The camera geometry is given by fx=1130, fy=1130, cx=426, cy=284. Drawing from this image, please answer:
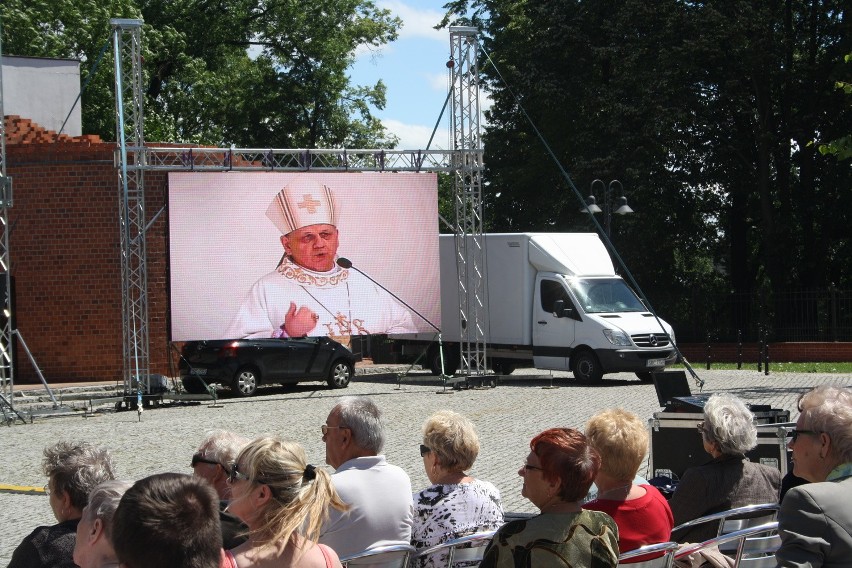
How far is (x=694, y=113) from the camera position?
113 feet

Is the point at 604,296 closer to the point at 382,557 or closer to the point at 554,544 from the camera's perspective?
the point at 382,557

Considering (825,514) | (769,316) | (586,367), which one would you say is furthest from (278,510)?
(769,316)

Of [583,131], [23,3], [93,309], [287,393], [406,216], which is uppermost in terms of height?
[23,3]

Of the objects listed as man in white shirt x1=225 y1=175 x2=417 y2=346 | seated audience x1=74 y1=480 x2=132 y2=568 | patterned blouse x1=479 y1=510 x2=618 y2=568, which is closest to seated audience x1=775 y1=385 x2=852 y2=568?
patterned blouse x1=479 y1=510 x2=618 y2=568

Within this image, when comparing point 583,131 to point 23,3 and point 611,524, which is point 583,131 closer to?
point 23,3

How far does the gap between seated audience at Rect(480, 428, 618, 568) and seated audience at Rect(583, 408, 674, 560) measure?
0.81 m

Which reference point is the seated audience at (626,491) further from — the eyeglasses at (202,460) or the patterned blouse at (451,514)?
the eyeglasses at (202,460)

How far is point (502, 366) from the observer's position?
2612 centimetres

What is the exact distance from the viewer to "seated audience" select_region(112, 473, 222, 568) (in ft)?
8.31

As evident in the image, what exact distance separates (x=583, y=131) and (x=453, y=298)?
12.7 meters

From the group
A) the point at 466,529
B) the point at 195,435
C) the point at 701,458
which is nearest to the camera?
the point at 466,529

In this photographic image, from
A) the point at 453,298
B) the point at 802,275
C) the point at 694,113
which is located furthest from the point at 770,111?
the point at 453,298

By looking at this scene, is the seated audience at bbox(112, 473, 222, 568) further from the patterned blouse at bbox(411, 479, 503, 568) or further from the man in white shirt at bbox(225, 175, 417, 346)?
the man in white shirt at bbox(225, 175, 417, 346)

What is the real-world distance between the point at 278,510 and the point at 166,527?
1.29 m
